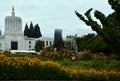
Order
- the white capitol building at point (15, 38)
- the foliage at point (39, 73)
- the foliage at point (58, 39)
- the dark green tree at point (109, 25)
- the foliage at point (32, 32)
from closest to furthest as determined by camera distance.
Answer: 1. the foliage at point (39, 73)
2. the dark green tree at point (109, 25)
3. the foliage at point (58, 39)
4. the white capitol building at point (15, 38)
5. the foliage at point (32, 32)

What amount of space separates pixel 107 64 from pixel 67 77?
5186mm

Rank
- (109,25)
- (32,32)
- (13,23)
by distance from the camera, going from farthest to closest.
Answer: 1. (32,32)
2. (13,23)
3. (109,25)

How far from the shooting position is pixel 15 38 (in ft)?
360

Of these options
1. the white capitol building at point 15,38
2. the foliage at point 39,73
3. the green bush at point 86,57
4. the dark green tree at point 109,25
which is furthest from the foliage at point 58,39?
the white capitol building at point 15,38

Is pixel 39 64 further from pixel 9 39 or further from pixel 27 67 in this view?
pixel 9 39

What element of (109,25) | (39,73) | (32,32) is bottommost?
(39,73)

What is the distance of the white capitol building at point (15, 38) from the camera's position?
100938 mm

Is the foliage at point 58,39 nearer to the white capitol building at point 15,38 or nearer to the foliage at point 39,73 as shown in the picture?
the foliage at point 39,73

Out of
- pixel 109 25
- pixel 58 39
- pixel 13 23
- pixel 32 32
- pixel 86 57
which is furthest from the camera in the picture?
pixel 32 32

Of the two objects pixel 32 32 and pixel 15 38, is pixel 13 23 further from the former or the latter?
pixel 32 32

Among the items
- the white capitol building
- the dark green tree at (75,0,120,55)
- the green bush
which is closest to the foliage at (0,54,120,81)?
the dark green tree at (75,0,120,55)

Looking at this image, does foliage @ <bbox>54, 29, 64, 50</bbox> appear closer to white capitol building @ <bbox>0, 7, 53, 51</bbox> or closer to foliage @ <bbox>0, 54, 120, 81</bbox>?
foliage @ <bbox>0, 54, 120, 81</bbox>

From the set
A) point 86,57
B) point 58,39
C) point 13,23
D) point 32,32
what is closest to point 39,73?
point 86,57

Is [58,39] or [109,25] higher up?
[58,39]
